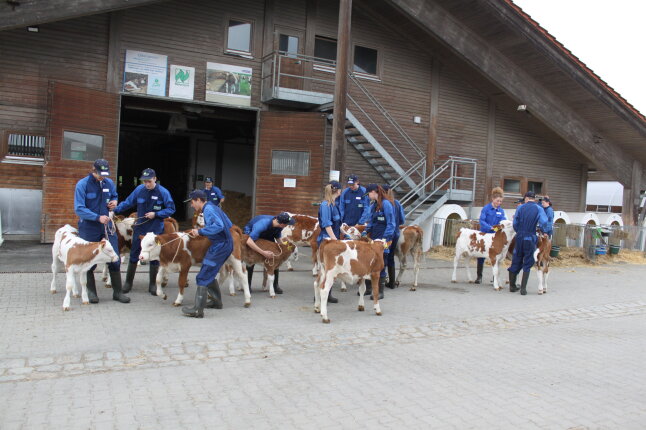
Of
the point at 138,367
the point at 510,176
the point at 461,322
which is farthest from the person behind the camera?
the point at 510,176

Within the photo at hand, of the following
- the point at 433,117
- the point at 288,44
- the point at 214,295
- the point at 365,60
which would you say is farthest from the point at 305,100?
the point at 214,295

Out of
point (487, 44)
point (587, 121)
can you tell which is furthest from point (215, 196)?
point (587, 121)

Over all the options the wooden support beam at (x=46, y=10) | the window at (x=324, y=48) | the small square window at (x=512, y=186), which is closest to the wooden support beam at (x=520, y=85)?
the window at (x=324, y=48)

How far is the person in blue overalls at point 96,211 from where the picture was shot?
8.09 m

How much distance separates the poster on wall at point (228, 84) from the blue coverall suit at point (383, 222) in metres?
8.05

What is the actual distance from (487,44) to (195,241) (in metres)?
14.1

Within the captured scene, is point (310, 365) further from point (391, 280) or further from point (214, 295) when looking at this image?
point (391, 280)

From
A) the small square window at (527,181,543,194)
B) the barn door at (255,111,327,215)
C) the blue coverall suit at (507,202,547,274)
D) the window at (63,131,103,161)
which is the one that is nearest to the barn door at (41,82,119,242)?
the window at (63,131,103,161)

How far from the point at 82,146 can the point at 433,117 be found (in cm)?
1218

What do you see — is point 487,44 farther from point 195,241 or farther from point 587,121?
point 195,241

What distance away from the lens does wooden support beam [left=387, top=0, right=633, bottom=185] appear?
17.2m

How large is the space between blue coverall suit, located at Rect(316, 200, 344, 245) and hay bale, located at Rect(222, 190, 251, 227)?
1022 cm

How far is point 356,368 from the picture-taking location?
583 centimetres

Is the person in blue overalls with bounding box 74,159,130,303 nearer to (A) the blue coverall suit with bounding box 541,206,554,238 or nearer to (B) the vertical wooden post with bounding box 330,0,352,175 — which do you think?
(B) the vertical wooden post with bounding box 330,0,352,175
